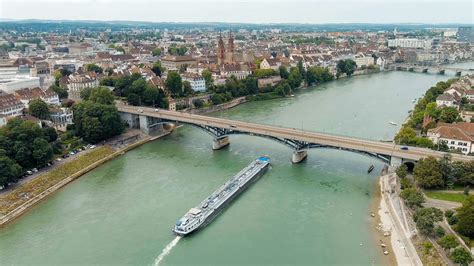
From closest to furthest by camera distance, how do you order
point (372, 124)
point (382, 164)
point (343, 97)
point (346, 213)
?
point (346, 213) < point (382, 164) < point (372, 124) < point (343, 97)

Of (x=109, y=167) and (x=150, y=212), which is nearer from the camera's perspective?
(x=150, y=212)

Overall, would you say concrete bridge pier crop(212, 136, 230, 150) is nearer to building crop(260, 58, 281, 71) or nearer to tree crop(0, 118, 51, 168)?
tree crop(0, 118, 51, 168)

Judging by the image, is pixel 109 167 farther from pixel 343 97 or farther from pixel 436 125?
pixel 343 97

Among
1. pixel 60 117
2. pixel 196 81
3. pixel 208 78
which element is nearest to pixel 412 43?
pixel 208 78

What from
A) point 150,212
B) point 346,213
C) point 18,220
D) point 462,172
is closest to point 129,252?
point 150,212

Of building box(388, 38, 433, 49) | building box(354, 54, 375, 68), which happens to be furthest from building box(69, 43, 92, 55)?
building box(388, 38, 433, 49)
